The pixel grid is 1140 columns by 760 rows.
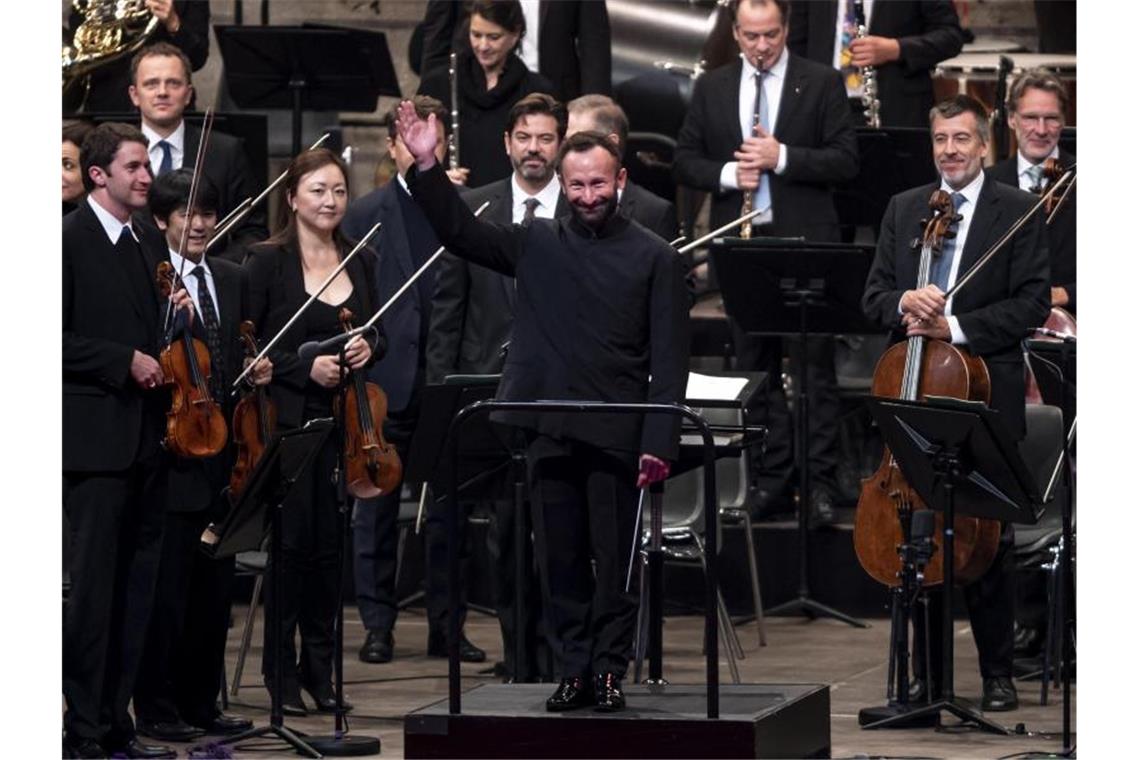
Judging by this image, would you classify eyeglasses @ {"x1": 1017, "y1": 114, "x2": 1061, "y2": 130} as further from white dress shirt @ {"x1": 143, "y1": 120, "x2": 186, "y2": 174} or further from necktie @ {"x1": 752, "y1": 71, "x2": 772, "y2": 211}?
white dress shirt @ {"x1": 143, "y1": 120, "x2": 186, "y2": 174}

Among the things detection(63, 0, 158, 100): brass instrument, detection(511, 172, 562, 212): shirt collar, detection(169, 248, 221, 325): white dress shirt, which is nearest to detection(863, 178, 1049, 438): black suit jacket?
detection(511, 172, 562, 212): shirt collar

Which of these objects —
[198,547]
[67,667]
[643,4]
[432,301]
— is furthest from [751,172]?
[67,667]

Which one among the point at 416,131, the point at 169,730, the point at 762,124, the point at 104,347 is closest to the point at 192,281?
the point at 104,347

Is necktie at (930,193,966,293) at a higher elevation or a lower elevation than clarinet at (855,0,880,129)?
lower

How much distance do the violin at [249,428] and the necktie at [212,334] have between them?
0.12 m

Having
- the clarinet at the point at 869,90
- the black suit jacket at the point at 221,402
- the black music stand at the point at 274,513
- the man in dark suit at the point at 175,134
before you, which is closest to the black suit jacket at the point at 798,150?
the clarinet at the point at 869,90

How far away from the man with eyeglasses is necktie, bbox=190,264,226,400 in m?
2.52

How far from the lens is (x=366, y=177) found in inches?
402

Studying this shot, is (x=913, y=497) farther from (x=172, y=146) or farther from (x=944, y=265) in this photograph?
(x=172, y=146)

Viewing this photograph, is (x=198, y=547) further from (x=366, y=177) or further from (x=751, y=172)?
(x=366, y=177)

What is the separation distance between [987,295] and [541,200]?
132 centimetres

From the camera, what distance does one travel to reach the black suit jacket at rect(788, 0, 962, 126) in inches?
336

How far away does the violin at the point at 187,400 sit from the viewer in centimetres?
595

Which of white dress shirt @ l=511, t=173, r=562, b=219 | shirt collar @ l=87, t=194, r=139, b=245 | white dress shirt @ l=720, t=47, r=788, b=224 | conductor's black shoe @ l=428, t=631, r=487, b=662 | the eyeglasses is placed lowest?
conductor's black shoe @ l=428, t=631, r=487, b=662
